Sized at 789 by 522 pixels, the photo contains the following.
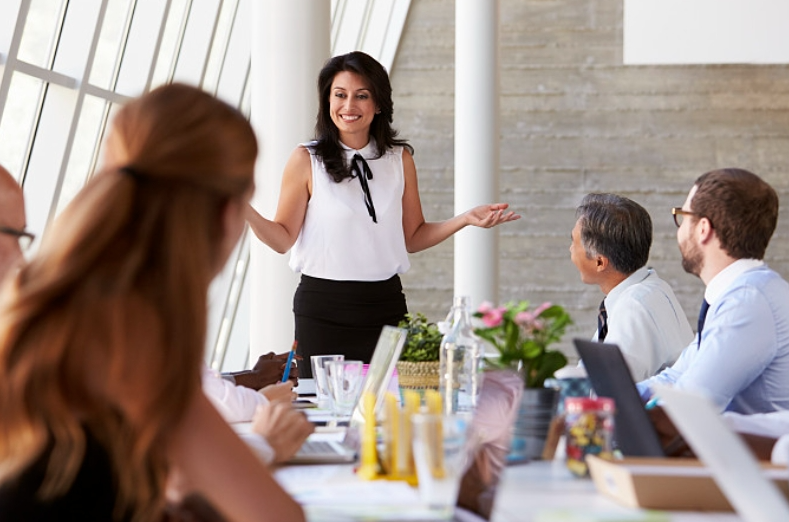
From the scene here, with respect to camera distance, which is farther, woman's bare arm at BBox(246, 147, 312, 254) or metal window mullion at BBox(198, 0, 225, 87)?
metal window mullion at BBox(198, 0, 225, 87)

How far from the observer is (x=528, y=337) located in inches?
73.6

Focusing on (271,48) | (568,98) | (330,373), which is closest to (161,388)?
(330,373)

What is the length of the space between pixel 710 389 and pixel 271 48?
3535 mm

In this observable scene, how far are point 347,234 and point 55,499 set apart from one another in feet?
8.95

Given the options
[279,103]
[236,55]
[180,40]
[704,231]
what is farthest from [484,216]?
[236,55]

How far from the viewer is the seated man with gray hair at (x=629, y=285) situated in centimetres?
317

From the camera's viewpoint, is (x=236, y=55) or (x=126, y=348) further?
(x=236, y=55)

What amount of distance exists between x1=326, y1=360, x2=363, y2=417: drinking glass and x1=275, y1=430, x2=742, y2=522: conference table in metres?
0.55

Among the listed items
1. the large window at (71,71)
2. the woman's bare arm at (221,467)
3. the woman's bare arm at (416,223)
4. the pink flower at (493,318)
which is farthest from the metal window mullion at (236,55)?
the woman's bare arm at (221,467)

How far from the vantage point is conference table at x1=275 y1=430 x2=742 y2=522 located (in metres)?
1.34

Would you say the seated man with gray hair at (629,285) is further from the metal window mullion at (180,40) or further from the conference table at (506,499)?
the metal window mullion at (180,40)

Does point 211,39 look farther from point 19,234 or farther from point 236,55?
point 19,234

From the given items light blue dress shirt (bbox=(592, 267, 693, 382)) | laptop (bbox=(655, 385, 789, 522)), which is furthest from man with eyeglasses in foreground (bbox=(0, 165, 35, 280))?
light blue dress shirt (bbox=(592, 267, 693, 382))

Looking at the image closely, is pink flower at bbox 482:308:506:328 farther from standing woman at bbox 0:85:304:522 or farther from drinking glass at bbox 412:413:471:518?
standing woman at bbox 0:85:304:522
